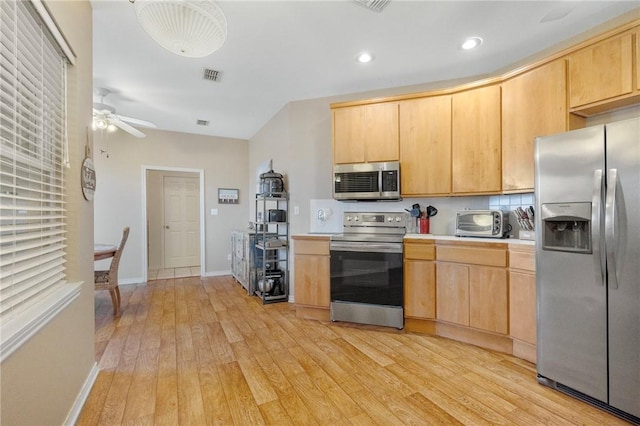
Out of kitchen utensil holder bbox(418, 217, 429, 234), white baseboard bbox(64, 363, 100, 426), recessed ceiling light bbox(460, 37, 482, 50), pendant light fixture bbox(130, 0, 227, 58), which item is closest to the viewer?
pendant light fixture bbox(130, 0, 227, 58)

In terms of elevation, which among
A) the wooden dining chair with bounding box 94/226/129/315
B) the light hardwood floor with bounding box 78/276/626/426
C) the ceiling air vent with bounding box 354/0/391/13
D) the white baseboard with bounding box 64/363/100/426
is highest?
the ceiling air vent with bounding box 354/0/391/13

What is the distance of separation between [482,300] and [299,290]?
180 centimetres

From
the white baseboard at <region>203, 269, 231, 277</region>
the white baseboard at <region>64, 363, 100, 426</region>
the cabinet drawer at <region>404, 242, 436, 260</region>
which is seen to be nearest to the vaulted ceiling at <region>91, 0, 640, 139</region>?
the cabinet drawer at <region>404, 242, 436, 260</region>

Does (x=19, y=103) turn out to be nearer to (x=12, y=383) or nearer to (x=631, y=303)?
(x=12, y=383)

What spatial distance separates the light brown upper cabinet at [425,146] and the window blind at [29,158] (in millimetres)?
2790

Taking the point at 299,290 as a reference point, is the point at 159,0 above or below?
above

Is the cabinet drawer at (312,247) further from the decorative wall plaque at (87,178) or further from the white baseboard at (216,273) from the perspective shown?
the white baseboard at (216,273)

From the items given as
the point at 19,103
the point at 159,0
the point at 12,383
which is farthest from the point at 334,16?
the point at 12,383

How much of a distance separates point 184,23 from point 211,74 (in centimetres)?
176

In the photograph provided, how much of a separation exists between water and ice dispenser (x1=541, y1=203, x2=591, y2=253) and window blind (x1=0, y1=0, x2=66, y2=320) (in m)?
2.84

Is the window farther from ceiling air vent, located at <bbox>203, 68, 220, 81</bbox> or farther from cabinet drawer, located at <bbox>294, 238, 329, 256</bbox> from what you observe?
cabinet drawer, located at <bbox>294, 238, 329, 256</bbox>

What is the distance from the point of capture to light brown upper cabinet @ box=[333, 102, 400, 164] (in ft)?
10.1

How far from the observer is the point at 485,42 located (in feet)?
8.16

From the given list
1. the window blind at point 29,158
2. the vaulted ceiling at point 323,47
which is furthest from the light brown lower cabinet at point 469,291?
the window blind at point 29,158
